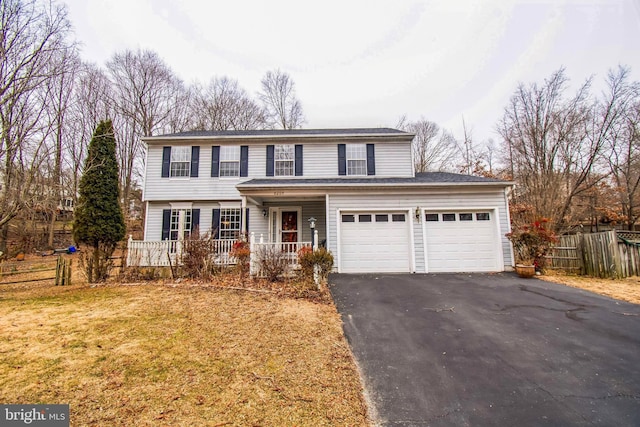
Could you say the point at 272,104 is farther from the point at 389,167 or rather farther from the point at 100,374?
the point at 100,374

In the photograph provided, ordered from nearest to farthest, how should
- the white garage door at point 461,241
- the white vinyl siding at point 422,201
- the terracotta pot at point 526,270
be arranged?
the terracotta pot at point 526,270, the white garage door at point 461,241, the white vinyl siding at point 422,201

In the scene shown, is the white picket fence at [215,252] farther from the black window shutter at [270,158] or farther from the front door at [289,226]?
the black window shutter at [270,158]

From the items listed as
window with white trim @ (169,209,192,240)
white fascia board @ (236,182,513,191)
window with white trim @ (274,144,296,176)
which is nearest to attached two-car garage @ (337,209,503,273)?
white fascia board @ (236,182,513,191)

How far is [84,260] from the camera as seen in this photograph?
27.0 ft

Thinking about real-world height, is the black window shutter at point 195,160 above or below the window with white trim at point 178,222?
above

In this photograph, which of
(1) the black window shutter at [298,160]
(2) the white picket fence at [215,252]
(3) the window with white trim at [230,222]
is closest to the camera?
→ (2) the white picket fence at [215,252]

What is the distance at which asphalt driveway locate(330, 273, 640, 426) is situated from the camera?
2555 mm

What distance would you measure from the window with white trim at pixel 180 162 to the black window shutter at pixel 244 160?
244cm

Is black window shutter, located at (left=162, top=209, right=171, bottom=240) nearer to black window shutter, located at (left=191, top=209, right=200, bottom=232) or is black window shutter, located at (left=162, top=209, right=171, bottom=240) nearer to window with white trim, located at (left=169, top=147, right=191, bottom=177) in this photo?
black window shutter, located at (left=191, top=209, right=200, bottom=232)

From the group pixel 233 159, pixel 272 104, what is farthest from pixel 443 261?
pixel 272 104

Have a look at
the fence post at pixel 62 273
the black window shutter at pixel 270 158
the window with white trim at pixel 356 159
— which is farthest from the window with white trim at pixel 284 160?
the fence post at pixel 62 273

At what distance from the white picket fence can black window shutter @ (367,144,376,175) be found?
499 cm

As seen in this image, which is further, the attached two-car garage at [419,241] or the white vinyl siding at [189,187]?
Answer: the white vinyl siding at [189,187]

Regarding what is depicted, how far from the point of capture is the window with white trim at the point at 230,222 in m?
11.8
